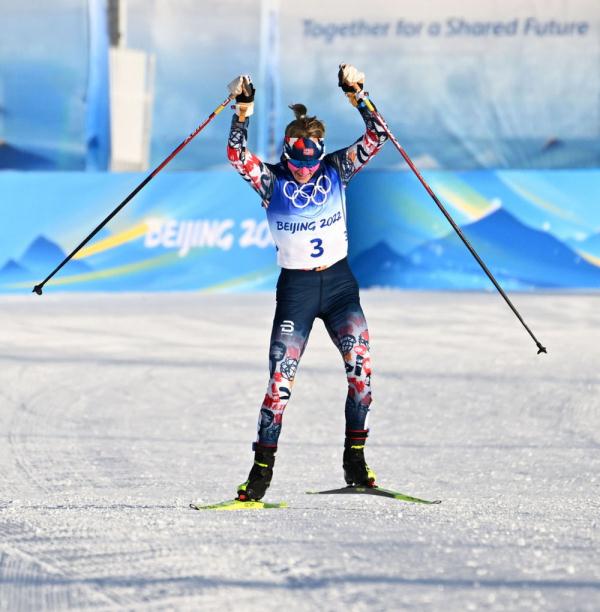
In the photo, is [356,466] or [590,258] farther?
[590,258]

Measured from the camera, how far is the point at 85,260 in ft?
49.3

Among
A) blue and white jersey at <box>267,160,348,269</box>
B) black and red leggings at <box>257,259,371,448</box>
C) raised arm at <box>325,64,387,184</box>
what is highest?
raised arm at <box>325,64,387,184</box>

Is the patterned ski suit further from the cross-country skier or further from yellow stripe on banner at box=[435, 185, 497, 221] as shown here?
yellow stripe on banner at box=[435, 185, 497, 221]

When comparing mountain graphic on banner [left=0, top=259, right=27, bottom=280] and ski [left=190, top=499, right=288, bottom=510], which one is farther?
mountain graphic on banner [left=0, top=259, right=27, bottom=280]

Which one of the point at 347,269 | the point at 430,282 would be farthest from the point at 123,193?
the point at 347,269

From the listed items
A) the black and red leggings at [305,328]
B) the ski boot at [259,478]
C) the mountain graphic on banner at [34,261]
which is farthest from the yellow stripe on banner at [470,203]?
the ski boot at [259,478]

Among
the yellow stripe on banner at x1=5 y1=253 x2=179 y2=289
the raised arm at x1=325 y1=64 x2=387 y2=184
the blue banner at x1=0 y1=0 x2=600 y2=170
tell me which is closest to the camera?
the raised arm at x1=325 y1=64 x2=387 y2=184

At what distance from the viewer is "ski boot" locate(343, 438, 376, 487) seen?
20.1ft

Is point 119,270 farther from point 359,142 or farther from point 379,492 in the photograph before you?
point 379,492

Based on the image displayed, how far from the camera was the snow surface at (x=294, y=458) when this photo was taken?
14.6ft

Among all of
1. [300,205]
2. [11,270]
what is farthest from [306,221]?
[11,270]

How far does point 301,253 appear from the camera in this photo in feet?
19.6

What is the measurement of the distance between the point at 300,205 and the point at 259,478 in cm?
122

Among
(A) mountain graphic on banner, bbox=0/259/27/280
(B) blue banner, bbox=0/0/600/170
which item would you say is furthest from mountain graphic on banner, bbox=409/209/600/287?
(A) mountain graphic on banner, bbox=0/259/27/280
